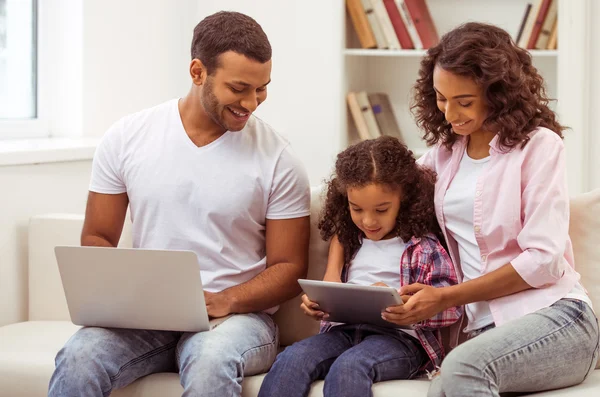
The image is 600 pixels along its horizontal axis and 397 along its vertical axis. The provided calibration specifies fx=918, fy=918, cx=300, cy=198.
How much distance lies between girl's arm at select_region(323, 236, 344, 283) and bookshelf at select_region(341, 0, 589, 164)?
1642 millimetres

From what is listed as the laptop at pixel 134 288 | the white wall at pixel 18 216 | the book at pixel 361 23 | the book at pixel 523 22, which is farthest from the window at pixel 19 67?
the book at pixel 523 22

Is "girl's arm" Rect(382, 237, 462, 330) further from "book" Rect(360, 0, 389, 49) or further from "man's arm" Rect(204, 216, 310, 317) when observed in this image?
"book" Rect(360, 0, 389, 49)

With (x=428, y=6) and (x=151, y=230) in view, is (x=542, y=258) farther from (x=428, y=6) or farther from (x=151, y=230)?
(x=428, y=6)

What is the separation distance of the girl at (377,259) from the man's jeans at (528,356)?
17cm

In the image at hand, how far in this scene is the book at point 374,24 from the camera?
3.71 m

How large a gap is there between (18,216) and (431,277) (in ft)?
4.19

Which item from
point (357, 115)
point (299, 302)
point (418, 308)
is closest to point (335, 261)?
point (299, 302)

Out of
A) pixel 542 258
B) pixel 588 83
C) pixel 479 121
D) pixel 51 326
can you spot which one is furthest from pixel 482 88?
pixel 588 83

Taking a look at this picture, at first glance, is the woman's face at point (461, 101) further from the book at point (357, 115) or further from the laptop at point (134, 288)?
the book at point (357, 115)

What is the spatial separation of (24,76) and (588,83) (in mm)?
2119

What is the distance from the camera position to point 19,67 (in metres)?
3.40

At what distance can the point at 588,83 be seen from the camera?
3467mm

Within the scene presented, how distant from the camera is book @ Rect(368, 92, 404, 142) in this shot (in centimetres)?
382

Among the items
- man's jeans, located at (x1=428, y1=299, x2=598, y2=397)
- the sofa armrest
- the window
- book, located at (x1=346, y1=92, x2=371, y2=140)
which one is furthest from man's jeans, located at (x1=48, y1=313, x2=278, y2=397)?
book, located at (x1=346, y1=92, x2=371, y2=140)
